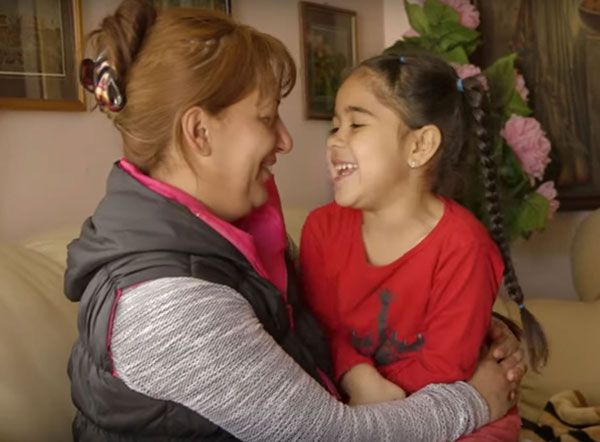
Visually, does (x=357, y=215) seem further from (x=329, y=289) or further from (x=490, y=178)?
(x=490, y=178)

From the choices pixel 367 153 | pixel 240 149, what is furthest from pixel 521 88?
pixel 240 149

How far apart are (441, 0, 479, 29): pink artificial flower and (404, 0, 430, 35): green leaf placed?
97mm

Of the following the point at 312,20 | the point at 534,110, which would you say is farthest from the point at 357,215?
the point at 534,110

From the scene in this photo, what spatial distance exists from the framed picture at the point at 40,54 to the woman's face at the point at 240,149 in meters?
0.74

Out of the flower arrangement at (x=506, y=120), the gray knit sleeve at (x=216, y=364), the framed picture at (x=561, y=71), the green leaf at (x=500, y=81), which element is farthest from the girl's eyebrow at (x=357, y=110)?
the framed picture at (x=561, y=71)

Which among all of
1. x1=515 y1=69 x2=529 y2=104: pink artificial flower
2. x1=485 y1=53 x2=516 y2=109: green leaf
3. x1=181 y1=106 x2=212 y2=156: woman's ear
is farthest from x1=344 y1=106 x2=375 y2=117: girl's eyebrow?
x1=515 y1=69 x2=529 y2=104: pink artificial flower

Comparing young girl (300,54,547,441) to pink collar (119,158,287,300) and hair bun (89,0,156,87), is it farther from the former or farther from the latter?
hair bun (89,0,156,87)

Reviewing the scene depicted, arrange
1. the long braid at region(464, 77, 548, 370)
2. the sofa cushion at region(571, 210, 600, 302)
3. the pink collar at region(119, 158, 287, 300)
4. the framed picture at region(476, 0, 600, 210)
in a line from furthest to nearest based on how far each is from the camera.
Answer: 1. the framed picture at region(476, 0, 600, 210)
2. the sofa cushion at region(571, 210, 600, 302)
3. the long braid at region(464, 77, 548, 370)
4. the pink collar at region(119, 158, 287, 300)

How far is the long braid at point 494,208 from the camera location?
4.67 feet

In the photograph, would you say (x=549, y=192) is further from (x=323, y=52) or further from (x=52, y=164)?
(x=52, y=164)

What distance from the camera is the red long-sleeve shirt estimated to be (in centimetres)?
121

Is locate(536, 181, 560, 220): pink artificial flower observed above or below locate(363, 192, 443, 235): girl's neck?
below

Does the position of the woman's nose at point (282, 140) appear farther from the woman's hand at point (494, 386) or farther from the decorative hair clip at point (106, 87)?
the woman's hand at point (494, 386)

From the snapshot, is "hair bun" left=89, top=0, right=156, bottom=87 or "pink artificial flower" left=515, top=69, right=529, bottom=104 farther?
"pink artificial flower" left=515, top=69, right=529, bottom=104
